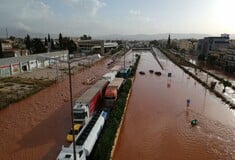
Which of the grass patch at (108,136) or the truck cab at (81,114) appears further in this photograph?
the truck cab at (81,114)

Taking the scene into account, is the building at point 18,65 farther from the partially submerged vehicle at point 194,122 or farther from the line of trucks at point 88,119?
the partially submerged vehicle at point 194,122

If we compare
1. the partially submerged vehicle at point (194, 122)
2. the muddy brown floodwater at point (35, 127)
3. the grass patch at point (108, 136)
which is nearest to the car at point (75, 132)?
the muddy brown floodwater at point (35, 127)

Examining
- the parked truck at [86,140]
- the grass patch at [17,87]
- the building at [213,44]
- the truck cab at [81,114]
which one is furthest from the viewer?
the building at [213,44]

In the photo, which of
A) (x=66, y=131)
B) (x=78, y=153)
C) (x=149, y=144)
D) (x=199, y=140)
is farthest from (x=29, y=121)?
(x=199, y=140)

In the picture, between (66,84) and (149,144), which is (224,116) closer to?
(149,144)

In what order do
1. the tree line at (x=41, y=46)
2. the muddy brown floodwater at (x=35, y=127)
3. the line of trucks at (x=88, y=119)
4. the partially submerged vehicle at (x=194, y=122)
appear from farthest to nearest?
the tree line at (x=41, y=46) → the partially submerged vehicle at (x=194, y=122) → the muddy brown floodwater at (x=35, y=127) → the line of trucks at (x=88, y=119)

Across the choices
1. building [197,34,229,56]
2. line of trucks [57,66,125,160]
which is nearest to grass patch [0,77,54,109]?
line of trucks [57,66,125,160]

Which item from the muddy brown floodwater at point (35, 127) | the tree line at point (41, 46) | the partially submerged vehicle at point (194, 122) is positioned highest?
the tree line at point (41, 46)
